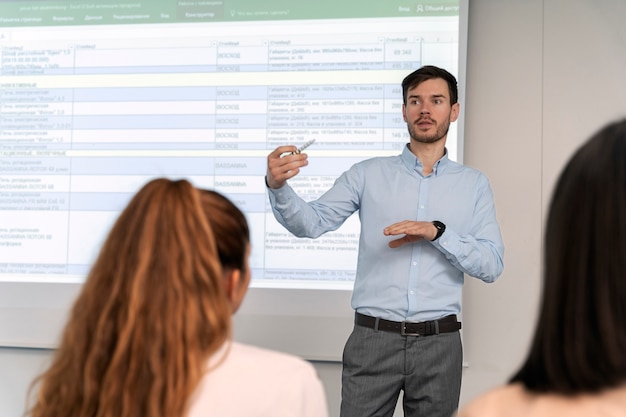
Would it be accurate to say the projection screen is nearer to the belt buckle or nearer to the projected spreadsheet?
the projected spreadsheet

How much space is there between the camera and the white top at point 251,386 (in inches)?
41.1

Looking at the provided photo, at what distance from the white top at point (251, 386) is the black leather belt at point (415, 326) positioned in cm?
132

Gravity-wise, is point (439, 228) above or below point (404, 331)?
above

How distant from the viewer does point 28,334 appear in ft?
11.8

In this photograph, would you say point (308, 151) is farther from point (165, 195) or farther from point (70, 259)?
point (165, 195)

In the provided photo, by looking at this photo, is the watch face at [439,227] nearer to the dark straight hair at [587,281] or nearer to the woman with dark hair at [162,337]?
the woman with dark hair at [162,337]

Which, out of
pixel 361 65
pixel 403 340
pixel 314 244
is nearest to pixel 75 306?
pixel 403 340

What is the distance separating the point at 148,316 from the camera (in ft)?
3.31

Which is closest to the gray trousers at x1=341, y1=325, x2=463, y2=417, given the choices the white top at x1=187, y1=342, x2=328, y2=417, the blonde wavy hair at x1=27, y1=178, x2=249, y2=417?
the white top at x1=187, y1=342, x2=328, y2=417

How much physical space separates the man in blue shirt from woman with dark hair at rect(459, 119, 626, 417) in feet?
4.41

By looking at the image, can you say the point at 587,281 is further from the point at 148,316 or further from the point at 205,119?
the point at 205,119

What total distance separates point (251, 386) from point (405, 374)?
4.64 feet

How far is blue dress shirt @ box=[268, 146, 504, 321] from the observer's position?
2.41 m

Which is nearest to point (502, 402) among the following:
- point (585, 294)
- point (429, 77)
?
point (585, 294)
